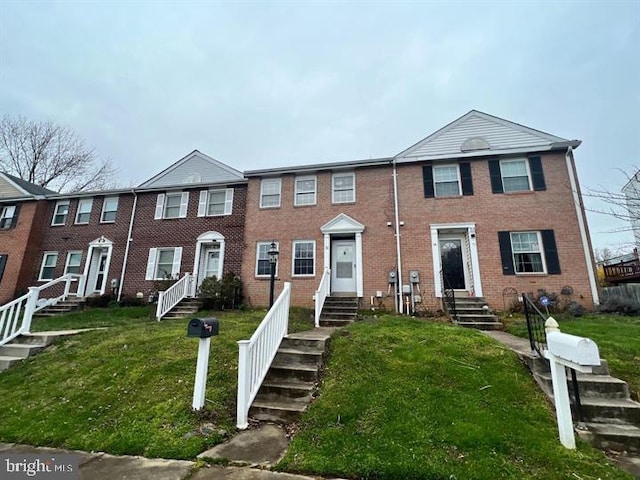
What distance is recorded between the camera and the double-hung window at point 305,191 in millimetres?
12312

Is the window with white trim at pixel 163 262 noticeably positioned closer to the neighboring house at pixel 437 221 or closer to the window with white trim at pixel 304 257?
the neighboring house at pixel 437 221

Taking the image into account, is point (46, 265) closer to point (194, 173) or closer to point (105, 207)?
point (105, 207)

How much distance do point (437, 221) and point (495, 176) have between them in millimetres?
2726

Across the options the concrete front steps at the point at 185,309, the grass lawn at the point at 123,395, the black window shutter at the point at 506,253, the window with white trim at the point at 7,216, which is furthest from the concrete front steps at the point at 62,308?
the black window shutter at the point at 506,253

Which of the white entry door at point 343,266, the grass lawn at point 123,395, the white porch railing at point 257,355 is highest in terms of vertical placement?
the white entry door at point 343,266

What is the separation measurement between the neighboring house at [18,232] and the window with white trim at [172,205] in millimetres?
6663

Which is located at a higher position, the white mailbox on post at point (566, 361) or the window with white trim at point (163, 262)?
the window with white trim at point (163, 262)

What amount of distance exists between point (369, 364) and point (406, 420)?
4.70 feet

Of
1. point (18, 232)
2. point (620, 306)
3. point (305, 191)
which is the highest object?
point (305, 191)

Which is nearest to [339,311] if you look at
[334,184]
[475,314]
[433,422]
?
[475,314]

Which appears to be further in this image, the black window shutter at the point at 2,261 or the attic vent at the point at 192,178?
the attic vent at the point at 192,178

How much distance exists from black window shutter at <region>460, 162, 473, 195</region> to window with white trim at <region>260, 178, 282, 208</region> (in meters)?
7.38

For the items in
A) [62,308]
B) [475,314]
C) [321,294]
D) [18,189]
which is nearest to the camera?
[475,314]

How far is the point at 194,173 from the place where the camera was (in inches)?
577
